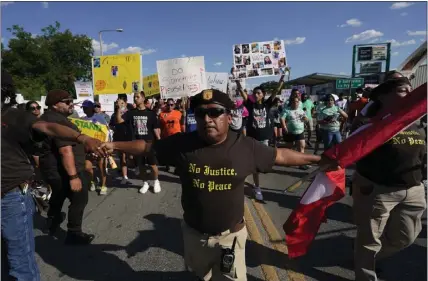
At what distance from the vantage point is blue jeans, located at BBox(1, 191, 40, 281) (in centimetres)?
248

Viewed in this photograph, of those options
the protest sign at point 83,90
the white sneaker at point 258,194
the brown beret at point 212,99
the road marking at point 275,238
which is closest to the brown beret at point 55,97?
the brown beret at point 212,99

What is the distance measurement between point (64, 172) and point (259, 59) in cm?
535

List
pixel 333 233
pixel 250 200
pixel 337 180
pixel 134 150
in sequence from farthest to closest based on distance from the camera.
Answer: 1. pixel 250 200
2. pixel 333 233
3. pixel 337 180
4. pixel 134 150

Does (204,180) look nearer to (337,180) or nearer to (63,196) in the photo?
(337,180)

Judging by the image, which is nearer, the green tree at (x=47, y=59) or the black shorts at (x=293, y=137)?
the black shorts at (x=293, y=137)

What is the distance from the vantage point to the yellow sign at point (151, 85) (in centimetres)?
1380

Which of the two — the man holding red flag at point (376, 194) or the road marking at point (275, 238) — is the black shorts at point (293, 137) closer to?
the road marking at point (275, 238)

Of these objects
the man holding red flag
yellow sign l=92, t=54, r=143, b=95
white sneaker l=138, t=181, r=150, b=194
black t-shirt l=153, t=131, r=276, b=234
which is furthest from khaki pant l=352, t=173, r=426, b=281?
yellow sign l=92, t=54, r=143, b=95

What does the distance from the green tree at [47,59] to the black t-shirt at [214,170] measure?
1531 inches

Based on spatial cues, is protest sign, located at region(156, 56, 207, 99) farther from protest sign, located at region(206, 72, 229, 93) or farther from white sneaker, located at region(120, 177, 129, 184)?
protest sign, located at region(206, 72, 229, 93)

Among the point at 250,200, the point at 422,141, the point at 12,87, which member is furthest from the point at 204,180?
the point at 250,200

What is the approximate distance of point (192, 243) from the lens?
2.46 metres

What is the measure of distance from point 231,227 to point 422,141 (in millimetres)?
1987

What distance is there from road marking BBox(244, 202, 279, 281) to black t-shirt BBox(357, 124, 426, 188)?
144 centimetres
